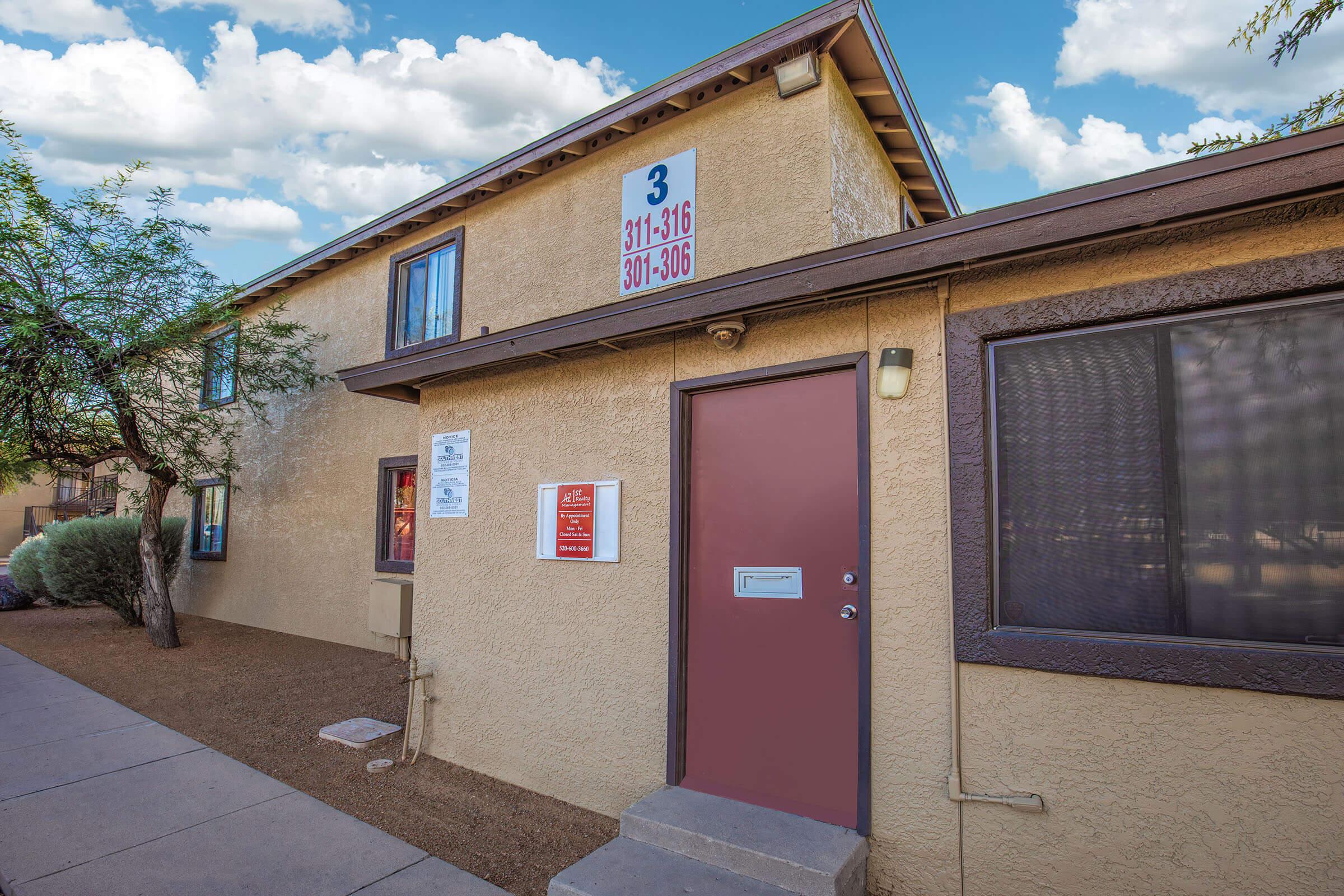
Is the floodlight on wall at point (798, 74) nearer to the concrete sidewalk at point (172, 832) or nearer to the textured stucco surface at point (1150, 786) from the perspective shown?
the textured stucco surface at point (1150, 786)

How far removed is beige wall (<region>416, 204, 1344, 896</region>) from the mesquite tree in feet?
21.4

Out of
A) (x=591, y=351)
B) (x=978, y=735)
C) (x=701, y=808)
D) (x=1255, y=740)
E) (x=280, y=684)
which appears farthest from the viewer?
(x=280, y=684)

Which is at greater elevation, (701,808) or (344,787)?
(701,808)

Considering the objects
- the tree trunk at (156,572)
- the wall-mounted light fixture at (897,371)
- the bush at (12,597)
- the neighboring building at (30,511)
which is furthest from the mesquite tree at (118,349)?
the neighboring building at (30,511)

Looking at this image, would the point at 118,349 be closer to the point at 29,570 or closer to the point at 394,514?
the point at 394,514

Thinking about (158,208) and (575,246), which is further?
(158,208)

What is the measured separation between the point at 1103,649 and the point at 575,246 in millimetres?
5787

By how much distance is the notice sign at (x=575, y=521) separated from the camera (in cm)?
452

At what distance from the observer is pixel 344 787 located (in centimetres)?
483

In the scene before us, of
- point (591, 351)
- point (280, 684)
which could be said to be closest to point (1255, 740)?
point (591, 351)

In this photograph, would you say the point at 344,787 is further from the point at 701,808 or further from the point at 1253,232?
the point at 1253,232

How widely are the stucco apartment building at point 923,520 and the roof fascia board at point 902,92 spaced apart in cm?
6

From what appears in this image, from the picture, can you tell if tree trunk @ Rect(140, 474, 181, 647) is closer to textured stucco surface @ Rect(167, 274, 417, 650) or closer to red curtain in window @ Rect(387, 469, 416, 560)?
textured stucco surface @ Rect(167, 274, 417, 650)

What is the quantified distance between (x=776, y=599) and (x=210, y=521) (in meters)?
12.9
